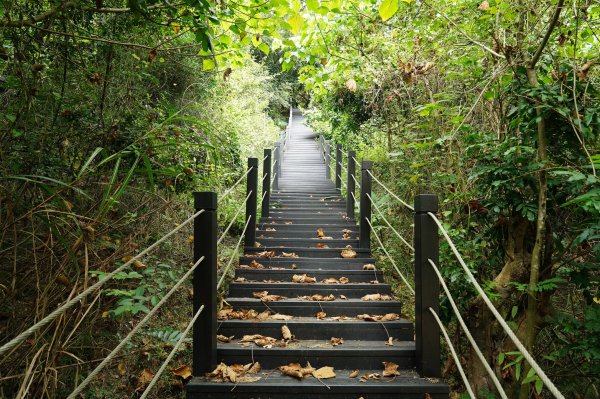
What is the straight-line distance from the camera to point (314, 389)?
267 cm

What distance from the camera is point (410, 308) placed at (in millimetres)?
5258

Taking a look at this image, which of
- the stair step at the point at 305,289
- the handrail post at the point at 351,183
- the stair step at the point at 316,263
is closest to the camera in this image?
the stair step at the point at 305,289

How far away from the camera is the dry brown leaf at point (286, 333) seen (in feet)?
10.9

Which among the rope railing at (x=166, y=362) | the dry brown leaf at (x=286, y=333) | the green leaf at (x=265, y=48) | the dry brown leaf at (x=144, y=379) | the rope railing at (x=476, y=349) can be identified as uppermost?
the green leaf at (x=265, y=48)

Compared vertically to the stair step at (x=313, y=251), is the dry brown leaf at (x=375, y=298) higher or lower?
lower

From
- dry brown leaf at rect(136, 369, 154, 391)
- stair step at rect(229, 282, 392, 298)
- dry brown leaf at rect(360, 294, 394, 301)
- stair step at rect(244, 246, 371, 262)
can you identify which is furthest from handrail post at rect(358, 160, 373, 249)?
dry brown leaf at rect(136, 369, 154, 391)

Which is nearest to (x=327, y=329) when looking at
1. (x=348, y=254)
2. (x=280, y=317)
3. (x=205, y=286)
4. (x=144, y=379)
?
(x=280, y=317)

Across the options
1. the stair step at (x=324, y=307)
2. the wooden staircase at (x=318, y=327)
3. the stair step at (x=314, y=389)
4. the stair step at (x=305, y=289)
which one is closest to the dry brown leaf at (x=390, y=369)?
the wooden staircase at (x=318, y=327)

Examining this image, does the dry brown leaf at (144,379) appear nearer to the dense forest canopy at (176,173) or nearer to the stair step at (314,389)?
the dense forest canopy at (176,173)

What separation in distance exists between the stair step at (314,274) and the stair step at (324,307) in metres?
0.76

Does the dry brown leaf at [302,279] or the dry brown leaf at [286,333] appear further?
the dry brown leaf at [302,279]

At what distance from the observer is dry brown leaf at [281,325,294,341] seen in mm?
3332

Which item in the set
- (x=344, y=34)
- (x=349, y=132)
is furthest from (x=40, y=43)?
(x=349, y=132)

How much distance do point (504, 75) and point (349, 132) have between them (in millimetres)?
9610
